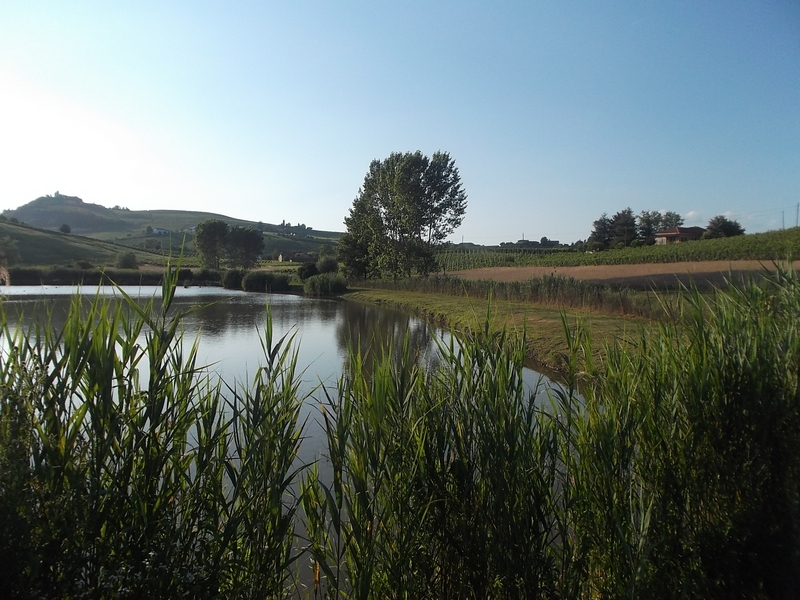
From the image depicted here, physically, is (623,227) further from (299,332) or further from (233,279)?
(299,332)

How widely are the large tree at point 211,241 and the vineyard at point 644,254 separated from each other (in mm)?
29633

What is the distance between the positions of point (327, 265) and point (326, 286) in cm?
769

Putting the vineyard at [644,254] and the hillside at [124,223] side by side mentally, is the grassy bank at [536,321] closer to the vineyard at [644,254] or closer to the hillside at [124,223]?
the vineyard at [644,254]

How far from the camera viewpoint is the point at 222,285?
49719 mm

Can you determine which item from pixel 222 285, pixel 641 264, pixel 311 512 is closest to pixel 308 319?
pixel 311 512

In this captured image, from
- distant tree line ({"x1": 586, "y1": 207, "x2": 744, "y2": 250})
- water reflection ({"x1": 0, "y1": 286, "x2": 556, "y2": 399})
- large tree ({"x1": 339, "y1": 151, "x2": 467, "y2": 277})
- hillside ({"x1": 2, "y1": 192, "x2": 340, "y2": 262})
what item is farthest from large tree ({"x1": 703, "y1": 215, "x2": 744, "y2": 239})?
hillside ({"x1": 2, "y1": 192, "x2": 340, "y2": 262})

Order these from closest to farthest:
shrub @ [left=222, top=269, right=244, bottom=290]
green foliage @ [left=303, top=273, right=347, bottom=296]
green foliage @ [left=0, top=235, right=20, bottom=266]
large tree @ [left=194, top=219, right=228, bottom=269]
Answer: green foliage @ [left=0, top=235, right=20, bottom=266] → green foliage @ [left=303, top=273, right=347, bottom=296] → shrub @ [left=222, top=269, right=244, bottom=290] → large tree @ [left=194, top=219, right=228, bottom=269]

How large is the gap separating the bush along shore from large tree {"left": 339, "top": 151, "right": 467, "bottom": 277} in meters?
34.6

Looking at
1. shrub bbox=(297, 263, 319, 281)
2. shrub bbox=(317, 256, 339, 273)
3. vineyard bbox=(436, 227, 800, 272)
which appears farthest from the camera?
shrub bbox=(317, 256, 339, 273)

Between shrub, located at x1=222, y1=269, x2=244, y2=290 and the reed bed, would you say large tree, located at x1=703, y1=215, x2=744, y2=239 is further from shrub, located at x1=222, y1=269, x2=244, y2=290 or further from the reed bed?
shrub, located at x1=222, y1=269, x2=244, y2=290

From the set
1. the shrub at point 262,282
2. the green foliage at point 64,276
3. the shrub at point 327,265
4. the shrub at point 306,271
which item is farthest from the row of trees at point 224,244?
the green foliage at point 64,276

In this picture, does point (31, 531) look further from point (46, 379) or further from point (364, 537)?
point (364, 537)

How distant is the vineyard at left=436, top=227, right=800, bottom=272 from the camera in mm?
33812

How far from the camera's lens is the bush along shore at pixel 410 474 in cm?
233
